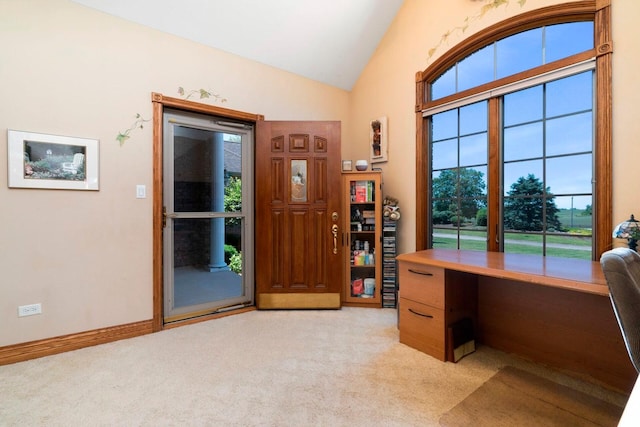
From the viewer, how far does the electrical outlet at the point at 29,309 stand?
212 cm

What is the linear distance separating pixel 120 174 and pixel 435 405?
291cm

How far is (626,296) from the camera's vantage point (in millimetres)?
956

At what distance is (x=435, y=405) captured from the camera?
161 centimetres

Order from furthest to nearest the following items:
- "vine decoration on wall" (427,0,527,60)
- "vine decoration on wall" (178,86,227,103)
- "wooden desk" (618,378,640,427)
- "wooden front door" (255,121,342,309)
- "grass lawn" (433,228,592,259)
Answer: "wooden front door" (255,121,342,309) < "vine decoration on wall" (178,86,227,103) < "vine decoration on wall" (427,0,527,60) < "grass lawn" (433,228,592,259) < "wooden desk" (618,378,640,427)

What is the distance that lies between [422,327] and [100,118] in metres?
3.10

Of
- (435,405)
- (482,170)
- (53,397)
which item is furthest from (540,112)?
(53,397)

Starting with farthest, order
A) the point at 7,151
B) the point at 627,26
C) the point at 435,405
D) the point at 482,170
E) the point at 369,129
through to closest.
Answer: the point at 369,129, the point at 482,170, the point at 7,151, the point at 627,26, the point at 435,405

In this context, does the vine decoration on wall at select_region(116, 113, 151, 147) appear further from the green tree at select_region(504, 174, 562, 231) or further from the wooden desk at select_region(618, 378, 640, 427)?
the green tree at select_region(504, 174, 562, 231)

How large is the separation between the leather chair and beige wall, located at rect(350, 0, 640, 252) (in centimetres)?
137

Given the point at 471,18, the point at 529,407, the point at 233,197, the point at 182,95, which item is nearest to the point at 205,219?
the point at 233,197

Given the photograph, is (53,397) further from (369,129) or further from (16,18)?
(369,129)

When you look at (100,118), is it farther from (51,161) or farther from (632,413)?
(632,413)

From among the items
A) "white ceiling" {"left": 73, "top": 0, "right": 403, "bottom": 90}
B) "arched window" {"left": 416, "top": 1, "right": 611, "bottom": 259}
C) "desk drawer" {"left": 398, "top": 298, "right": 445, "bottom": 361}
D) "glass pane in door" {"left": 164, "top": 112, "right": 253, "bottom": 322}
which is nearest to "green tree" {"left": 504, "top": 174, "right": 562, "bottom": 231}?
"arched window" {"left": 416, "top": 1, "right": 611, "bottom": 259}

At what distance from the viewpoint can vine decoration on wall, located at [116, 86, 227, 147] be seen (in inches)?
98.5
